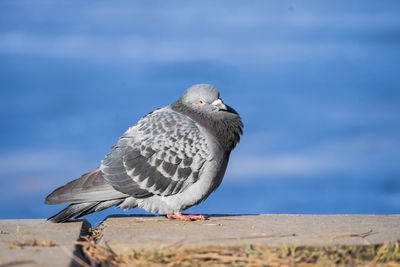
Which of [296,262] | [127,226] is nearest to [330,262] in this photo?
[296,262]

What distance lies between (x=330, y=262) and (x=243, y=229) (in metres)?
1.32

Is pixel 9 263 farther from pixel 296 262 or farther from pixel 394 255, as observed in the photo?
pixel 394 255

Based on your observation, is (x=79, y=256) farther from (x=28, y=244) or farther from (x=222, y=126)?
(x=222, y=126)

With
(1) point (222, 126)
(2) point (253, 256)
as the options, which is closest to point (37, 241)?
(2) point (253, 256)

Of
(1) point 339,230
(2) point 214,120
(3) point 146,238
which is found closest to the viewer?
(3) point 146,238

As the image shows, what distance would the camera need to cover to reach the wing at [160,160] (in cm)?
620

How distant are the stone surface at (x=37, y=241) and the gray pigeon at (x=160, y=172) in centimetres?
35

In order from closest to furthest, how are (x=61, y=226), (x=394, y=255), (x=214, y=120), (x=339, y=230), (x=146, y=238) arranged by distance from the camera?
1. (x=394, y=255)
2. (x=146, y=238)
3. (x=339, y=230)
4. (x=61, y=226)
5. (x=214, y=120)

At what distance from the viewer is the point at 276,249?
4574 millimetres

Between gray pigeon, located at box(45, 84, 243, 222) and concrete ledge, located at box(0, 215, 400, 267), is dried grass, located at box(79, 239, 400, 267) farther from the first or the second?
gray pigeon, located at box(45, 84, 243, 222)

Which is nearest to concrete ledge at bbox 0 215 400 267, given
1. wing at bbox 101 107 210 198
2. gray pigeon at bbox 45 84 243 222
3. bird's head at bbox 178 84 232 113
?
gray pigeon at bbox 45 84 243 222

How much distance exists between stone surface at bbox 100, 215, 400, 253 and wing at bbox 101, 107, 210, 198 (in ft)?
1.37

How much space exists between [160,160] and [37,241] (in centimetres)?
185

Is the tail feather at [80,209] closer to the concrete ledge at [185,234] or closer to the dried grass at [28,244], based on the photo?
the concrete ledge at [185,234]
